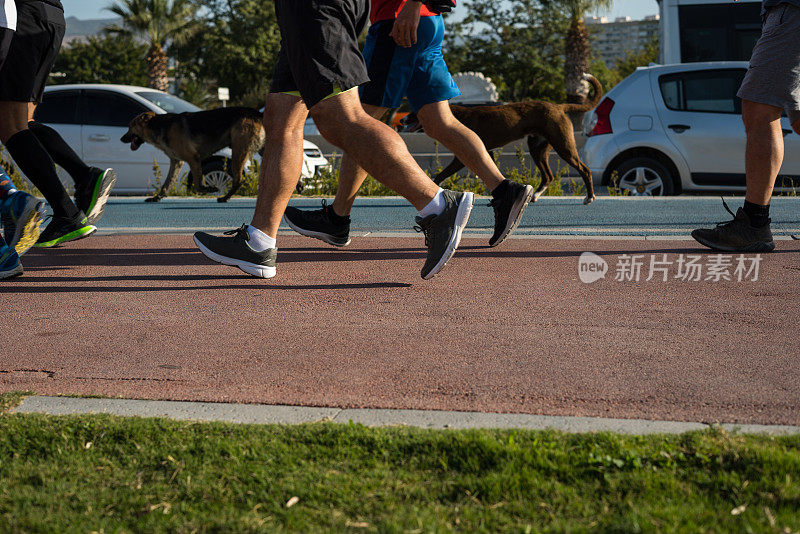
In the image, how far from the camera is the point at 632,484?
1.90 m

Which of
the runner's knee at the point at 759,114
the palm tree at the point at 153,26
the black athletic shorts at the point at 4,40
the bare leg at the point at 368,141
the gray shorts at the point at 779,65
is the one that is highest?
the gray shorts at the point at 779,65

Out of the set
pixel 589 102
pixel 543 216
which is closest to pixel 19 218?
pixel 543 216

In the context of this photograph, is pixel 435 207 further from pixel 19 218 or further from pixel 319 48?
pixel 19 218

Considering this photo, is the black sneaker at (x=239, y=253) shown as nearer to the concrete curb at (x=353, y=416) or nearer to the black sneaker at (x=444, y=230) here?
the black sneaker at (x=444, y=230)

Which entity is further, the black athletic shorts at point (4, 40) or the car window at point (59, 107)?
the car window at point (59, 107)

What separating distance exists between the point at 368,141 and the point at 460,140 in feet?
4.24

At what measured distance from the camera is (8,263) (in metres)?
4.62

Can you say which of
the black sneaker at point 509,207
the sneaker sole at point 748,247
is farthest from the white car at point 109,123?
the sneaker sole at point 748,247

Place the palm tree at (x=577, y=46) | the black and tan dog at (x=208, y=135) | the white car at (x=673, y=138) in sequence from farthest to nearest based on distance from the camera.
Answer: the palm tree at (x=577, y=46) < the white car at (x=673, y=138) < the black and tan dog at (x=208, y=135)

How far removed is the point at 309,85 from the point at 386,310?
1108mm

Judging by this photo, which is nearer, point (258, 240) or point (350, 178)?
point (258, 240)

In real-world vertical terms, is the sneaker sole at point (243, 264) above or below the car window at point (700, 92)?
below

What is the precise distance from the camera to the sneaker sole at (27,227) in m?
4.92

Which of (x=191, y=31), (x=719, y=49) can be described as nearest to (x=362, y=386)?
(x=719, y=49)
